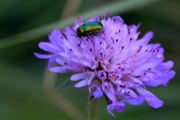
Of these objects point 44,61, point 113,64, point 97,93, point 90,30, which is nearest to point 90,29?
point 90,30

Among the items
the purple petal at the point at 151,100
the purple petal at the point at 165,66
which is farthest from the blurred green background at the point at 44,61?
the purple petal at the point at 151,100

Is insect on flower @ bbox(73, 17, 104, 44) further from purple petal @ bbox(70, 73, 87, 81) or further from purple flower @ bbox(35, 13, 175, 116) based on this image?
purple petal @ bbox(70, 73, 87, 81)

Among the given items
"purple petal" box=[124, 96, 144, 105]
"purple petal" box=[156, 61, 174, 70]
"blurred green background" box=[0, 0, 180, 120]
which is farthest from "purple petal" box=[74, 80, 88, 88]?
"blurred green background" box=[0, 0, 180, 120]

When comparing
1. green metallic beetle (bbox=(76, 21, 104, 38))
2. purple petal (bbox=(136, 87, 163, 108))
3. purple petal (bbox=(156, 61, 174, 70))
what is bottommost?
purple petal (bbox=(136, 87, 163, 108))

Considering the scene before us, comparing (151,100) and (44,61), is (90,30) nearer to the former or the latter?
(151,100)

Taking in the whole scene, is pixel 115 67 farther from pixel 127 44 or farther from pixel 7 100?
pixel 7 100

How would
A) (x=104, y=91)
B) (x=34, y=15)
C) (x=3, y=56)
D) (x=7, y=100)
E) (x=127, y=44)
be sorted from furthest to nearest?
(x=34, y=15)
(x=3, y=56)
(x=7, y=100)
(x=127, y=44)
(x=104, y=91)

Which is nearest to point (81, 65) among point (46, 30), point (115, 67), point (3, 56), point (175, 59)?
point (115, 67)
